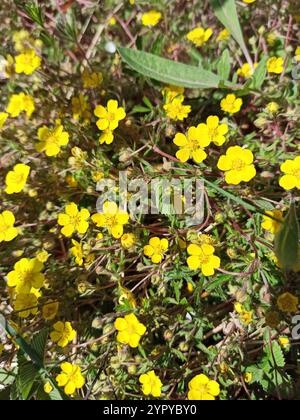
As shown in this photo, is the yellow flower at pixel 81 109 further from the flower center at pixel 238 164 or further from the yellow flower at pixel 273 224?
the yellow flower at pixel 273 224

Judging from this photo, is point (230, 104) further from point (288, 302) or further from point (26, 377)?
point (26, 377)

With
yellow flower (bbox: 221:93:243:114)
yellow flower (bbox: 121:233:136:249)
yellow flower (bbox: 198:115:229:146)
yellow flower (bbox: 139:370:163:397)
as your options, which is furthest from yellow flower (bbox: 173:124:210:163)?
yellow flower (bbox: 139:370:163:397)

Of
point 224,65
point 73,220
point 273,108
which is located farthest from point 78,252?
point 224,65

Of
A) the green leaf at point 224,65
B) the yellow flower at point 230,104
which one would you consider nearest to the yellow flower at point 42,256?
the yellow flower at point 230,104

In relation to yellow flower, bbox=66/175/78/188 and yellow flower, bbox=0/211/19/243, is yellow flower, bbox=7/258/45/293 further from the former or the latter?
yellow flower, bbox=66/175/78/188

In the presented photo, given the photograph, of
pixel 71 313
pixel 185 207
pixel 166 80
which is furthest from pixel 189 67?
pixel 71 313

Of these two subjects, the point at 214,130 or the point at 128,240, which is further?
the point at 214,130
